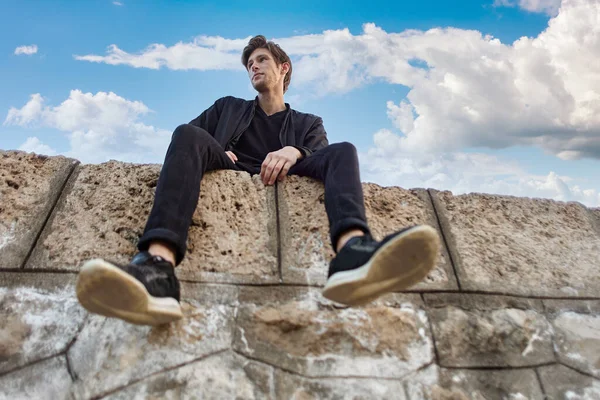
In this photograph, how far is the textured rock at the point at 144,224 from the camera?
1509 mm

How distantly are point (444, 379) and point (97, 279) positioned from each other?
40.3 inches

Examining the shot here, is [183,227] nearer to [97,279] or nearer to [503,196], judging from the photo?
[97,279]

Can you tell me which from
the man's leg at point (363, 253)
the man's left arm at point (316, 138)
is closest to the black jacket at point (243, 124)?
the man's left arm at point (316, 138)

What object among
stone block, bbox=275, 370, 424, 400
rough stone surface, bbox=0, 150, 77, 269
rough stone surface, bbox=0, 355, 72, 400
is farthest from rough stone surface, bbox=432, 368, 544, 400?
rough stone surface, bbox=0, 150, 77, 269

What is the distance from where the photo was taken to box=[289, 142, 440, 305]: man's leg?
1021mm

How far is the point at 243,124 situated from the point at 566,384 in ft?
5.54

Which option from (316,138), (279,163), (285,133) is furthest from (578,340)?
(285,133)

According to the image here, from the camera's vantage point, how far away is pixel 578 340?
5.04 ft

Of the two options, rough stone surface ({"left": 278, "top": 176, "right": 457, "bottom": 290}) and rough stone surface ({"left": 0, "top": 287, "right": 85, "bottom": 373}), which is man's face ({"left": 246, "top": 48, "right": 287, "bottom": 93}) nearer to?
rough stone surface ({"left": 278, "top": 176, "right": 457, "bottom": 290})

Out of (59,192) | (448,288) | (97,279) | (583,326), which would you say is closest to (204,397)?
(97,279)

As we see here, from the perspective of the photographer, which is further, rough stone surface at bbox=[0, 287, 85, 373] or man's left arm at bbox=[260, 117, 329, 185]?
man's left arm at bbox=[260, 117, 329, 185]

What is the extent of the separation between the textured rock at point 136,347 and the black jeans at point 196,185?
21 cm

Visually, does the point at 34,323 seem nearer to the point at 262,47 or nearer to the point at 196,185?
the point at 196,185

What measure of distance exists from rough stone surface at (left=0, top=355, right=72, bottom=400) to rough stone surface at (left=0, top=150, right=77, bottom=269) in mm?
388
